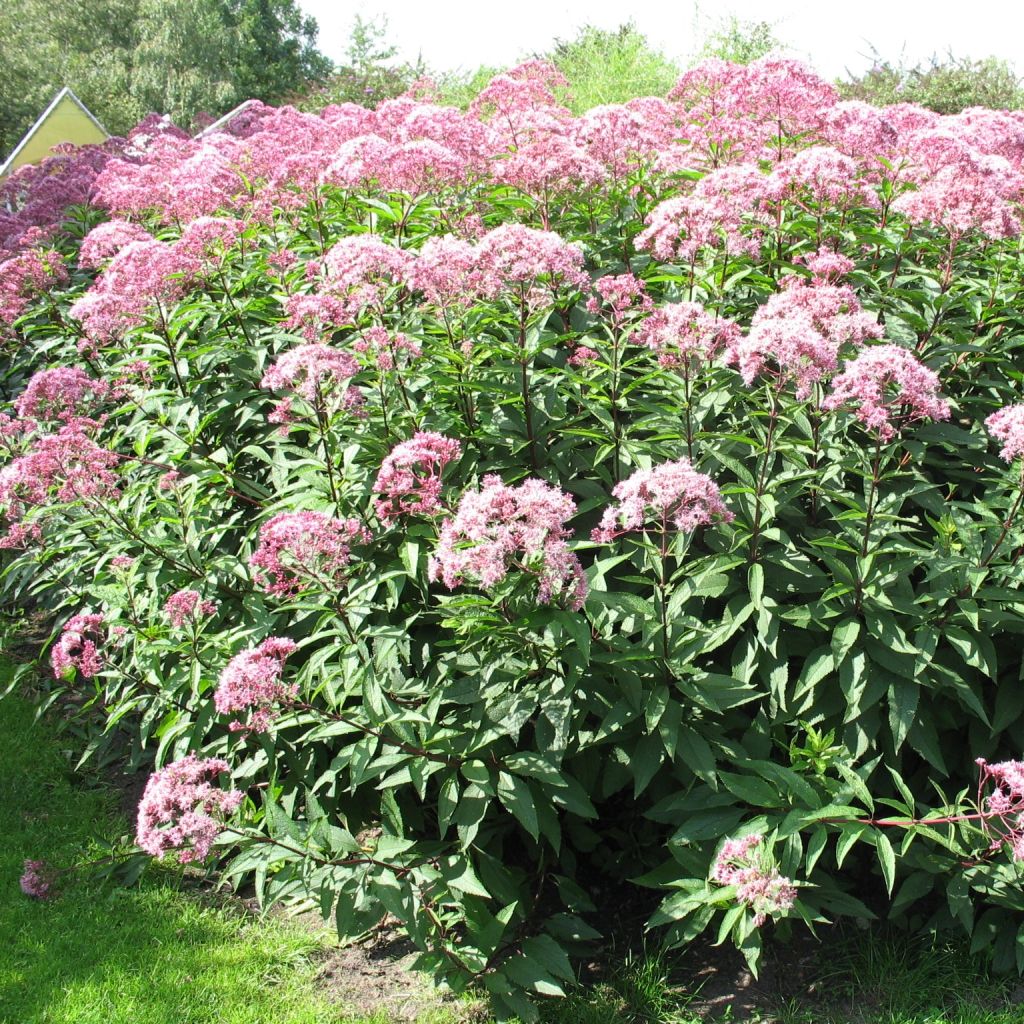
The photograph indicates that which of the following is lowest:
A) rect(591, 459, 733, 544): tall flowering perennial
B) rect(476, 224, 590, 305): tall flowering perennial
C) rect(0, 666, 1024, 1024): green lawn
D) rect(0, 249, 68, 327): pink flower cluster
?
rect(0, 666, 1024, 1024): green lawn

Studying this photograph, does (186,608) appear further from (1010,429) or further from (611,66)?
(611,66)

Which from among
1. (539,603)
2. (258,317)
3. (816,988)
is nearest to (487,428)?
(539,603)

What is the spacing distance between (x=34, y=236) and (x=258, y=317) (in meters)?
3.32

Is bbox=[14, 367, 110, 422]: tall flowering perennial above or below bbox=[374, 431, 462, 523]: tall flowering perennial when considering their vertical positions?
above

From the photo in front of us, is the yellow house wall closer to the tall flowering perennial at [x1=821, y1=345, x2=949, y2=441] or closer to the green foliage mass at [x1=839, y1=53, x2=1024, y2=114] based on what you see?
the green foliage mass at [x1=839, y1=53, x2=1024, y2=114]

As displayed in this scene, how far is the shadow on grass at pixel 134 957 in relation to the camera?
4.43 meters

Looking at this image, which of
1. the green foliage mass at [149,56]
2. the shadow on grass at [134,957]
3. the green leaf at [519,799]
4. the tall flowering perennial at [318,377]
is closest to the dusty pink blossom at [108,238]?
the tall flowering perennial at [318,377]

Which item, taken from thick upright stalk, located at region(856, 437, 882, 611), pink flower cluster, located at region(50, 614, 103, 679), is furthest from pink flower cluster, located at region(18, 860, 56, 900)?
thick upright stalk, located at region(856, 437, 882, 611)

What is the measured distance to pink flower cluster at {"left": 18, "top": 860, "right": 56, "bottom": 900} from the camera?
526cm

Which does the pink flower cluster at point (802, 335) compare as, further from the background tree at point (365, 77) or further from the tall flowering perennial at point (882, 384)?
the background tree at point (365, 77)

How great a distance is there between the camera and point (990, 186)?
514cm

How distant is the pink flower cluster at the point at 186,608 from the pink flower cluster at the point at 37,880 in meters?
1.73

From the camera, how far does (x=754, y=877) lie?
3.62 m

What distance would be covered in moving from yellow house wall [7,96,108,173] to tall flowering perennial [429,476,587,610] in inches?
1243
